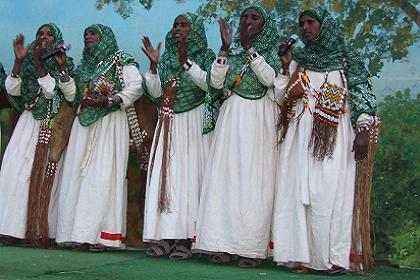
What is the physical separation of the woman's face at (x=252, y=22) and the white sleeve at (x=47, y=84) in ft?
5.28

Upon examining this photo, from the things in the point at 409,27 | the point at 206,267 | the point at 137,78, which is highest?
the point at 409,27

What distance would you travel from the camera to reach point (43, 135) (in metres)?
6.65

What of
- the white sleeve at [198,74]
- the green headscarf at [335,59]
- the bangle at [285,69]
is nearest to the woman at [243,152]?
the bangle at [285,69]

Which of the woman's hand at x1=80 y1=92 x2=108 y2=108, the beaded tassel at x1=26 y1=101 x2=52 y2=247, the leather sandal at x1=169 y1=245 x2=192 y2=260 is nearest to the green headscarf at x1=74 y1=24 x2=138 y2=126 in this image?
the woman's hand at x1=80 y1=92 x2=108 y2=108

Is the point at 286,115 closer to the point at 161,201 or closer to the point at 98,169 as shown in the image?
the point at 161,201

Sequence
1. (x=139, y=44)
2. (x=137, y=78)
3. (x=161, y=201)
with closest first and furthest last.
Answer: (x=161, y=201), (x=137, y=78), (x=139, y=44)

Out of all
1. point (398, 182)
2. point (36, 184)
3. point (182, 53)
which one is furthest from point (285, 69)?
point (36, 184)

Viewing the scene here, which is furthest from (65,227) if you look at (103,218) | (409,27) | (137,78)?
(409,27)

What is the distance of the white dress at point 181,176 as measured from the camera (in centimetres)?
608

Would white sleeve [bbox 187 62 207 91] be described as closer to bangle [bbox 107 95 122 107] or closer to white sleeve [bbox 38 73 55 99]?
bangle [bbox 107 95 122 107]

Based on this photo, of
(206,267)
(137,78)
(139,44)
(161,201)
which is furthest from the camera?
(139,44)

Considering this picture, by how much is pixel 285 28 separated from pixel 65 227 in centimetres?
230

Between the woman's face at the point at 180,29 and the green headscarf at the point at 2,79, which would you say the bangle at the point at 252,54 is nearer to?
the woman's face at the point at 180,29

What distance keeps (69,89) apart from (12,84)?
20.9 inches
